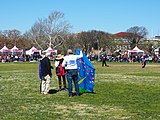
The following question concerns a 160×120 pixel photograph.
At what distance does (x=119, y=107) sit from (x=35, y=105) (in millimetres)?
2732

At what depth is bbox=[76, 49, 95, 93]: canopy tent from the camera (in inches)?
630

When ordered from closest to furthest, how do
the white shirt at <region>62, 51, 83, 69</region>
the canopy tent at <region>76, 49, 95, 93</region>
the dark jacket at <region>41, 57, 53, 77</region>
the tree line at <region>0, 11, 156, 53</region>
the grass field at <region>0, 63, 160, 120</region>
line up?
the grass field at <region>0, 63, 160, 120</region>
the white shirt at <region>62, 51, 83, 69</region>
the dark jacket at <region>41, 57, 53, 77</region>
the canopy tent at <region>76, 49, 95, 93</region>
the tree line at <region>0, 11, 156, 53</region>

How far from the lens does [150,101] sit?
44.7ft

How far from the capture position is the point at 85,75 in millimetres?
16078

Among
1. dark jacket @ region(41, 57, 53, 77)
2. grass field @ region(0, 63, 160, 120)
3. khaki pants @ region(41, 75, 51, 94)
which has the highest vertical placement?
dark jacket @ region(41, 57, 53, 77)

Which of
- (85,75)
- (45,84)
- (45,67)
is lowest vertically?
(45,84)

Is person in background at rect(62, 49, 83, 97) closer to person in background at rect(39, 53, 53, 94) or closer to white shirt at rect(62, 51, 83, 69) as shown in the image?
white shirt at rect(62, 51, 83, 69)

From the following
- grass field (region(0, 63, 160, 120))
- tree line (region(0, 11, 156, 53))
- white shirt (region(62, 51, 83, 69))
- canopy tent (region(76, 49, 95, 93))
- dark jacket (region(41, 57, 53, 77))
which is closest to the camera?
grass field (region(0, 63, 160, 120))

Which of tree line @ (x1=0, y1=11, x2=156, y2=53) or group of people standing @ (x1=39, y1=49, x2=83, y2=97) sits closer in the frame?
group of people standing @ (x1=39, y1=49, x2=83, y2=97)

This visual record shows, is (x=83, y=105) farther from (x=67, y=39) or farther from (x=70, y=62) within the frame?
(x=67, y=39)

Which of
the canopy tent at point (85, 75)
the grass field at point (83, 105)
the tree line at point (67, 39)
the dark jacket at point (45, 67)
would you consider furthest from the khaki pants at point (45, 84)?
the tree line at point (67, 39)

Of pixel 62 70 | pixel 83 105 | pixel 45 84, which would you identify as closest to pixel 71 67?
pixel 45 84

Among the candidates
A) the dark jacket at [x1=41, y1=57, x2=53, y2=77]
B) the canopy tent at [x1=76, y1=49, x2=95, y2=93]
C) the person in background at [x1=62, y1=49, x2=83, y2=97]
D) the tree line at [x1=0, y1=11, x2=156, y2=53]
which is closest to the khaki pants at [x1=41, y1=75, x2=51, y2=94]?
the dark jacket at [x1=41, y1=57, x2=53, y2=77]

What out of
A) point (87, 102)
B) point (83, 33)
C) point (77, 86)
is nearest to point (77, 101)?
point (87, 102)
